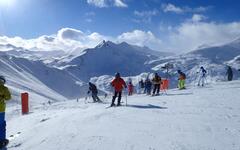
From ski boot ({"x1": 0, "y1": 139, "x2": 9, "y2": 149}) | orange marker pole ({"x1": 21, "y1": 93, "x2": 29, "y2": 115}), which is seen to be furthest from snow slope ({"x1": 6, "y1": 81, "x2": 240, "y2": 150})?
orange marker pole ({"x1": 21, "y1": 93, "x2": 29, "y2": 115})

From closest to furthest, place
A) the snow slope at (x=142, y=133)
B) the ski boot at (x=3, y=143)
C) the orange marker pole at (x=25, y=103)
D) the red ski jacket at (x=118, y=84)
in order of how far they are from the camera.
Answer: the snow slope at (x=142, y=133) → the ski boot at (x=3, y=143) → the red ski jacket at (x=118, y=84) → the orange marker pole at (x=25, y=103)

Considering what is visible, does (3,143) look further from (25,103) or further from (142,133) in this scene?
(25,103)

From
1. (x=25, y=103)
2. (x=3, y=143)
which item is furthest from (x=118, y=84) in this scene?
(x=3, y=143)

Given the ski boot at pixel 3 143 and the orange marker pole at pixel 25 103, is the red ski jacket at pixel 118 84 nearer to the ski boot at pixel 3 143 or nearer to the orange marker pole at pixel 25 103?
the orange marker pole at pixel 25 103

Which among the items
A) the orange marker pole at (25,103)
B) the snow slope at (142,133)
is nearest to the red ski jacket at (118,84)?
the snow slope at (142,133)

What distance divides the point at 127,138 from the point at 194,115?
4.88 metres

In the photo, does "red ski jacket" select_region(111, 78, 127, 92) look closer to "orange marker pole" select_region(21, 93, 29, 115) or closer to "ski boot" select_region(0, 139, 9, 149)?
"orange marker pole" select_region(21, 93, 29, 115)

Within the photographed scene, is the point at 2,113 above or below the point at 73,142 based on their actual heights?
above

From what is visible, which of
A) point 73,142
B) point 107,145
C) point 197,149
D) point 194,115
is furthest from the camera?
point 194,115

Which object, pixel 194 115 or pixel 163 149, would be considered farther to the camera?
pixel 194 115

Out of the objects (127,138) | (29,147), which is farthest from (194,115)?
(29,147)

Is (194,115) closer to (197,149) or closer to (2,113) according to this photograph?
(197,149)

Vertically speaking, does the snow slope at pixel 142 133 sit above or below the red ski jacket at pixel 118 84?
below

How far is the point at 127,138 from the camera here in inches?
452
